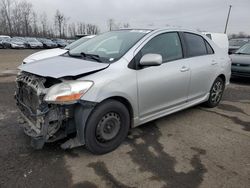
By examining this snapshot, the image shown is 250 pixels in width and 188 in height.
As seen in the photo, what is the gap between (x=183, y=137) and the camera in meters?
3.80

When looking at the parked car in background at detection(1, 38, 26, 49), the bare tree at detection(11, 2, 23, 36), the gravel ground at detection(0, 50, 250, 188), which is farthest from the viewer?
the bare tree at detection(11, 2, 23, 36)

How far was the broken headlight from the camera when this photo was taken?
2744mm

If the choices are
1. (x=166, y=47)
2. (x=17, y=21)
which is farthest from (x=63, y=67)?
(x=17, y=21)

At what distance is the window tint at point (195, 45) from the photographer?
4.31m

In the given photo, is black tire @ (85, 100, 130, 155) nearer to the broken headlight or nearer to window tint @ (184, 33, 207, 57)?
the broken headlight

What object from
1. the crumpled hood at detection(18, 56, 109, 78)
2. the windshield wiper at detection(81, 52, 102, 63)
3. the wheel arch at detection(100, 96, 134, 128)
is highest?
the windshield wiper at detection(81, 52, 102, 63)

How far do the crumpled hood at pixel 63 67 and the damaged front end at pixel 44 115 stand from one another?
0.10 m

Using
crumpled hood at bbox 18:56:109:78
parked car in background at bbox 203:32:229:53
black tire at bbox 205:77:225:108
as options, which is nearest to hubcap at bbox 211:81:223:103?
black tire at bbox 205:77:225:108

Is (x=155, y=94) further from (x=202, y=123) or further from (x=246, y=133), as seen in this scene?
(x=246, y=133)

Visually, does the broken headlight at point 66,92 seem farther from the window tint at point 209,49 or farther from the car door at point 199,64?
the window tint at point 209,49

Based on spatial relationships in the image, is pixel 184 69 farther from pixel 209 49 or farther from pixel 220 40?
pixel 220 40

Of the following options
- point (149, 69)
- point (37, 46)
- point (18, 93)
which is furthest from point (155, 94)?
point (37, 46)

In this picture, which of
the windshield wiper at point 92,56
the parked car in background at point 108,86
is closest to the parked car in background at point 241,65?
the parked car in background at point 108,86

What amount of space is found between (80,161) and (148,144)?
1057 mm
